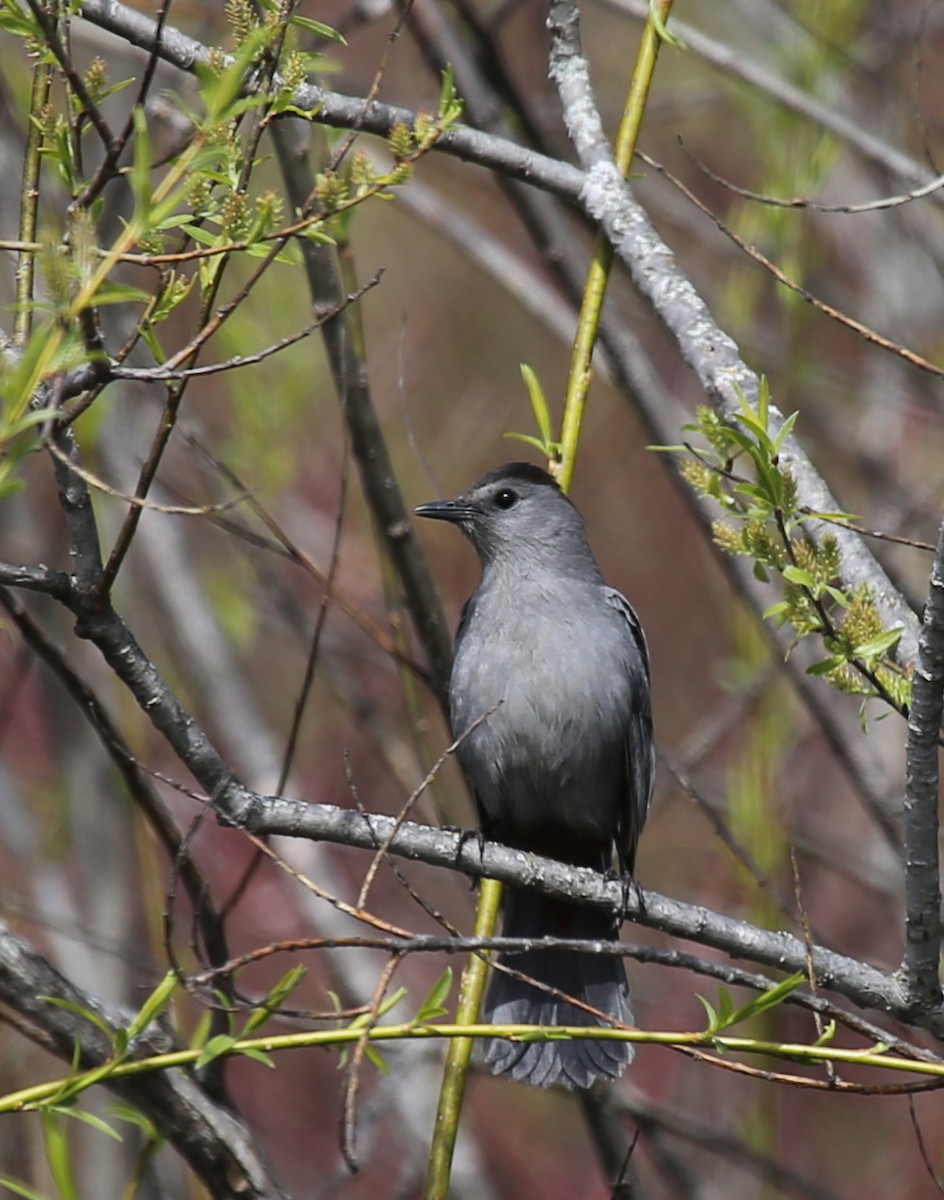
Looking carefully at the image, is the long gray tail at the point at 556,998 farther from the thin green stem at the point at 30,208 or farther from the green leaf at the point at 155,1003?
the thin green stem at the point at 30,208

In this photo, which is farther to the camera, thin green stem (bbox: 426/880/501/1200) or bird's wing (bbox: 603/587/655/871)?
bird's wing (bbox: 603/587/655/871)

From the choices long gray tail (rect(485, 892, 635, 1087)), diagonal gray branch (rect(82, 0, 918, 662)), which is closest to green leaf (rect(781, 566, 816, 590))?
Answer: diagonal gray branch (rect(82, 0, 918, 662))

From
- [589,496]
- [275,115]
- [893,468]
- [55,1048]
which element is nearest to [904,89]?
[893,468]

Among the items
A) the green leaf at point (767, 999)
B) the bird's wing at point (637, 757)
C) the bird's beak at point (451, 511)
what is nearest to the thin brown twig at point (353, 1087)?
the green leaf at point (767, 999)

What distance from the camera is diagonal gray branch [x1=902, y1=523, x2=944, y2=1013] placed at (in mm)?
2617

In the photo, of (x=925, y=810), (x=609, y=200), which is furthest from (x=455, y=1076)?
(x=609, y=200)

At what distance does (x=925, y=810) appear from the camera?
2756 mm

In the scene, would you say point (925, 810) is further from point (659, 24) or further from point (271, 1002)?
point (659, 24)

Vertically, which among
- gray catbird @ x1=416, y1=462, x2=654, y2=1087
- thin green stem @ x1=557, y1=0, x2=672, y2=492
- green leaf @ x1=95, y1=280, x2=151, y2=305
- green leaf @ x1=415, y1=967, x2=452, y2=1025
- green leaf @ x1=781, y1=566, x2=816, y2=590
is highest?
thin green stem @ x1=557, y1=0, x2=672, y2=492

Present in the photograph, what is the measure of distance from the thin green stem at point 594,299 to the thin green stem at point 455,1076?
1.16 m

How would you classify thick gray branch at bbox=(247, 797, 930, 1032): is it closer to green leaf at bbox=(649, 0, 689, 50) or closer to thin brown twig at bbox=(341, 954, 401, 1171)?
thin brown twig at bbox=(341, 954, 401, 1171)

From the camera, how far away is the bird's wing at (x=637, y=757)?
474 centimetres

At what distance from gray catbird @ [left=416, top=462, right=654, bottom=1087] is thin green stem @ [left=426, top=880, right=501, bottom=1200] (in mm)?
723

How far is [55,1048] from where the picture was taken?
317 centimetres
